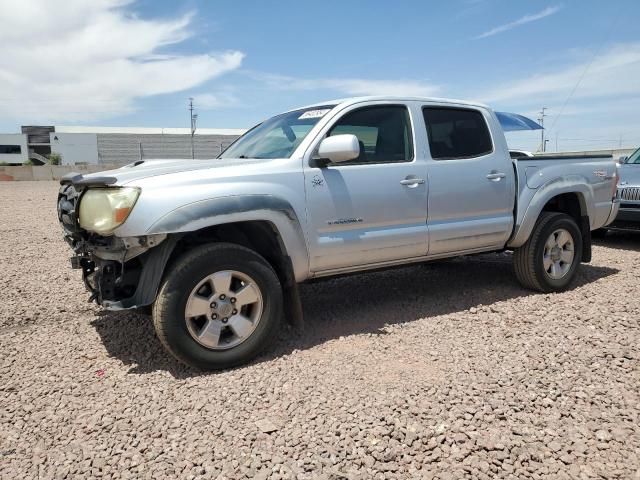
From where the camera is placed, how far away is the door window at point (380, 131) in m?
4.12

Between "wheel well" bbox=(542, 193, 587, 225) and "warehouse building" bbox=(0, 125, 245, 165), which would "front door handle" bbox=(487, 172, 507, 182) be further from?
"warehouse building" bbox=(0, 125, 245, 165)

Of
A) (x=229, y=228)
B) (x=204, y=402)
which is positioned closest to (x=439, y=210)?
(x=229, y=228)

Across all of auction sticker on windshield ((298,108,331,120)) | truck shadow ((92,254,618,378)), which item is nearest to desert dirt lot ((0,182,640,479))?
truck shadow ((92,254,618,378))

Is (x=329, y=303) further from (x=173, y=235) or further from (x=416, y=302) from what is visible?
(x=173, y=235)

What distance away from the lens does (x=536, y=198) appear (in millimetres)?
4973

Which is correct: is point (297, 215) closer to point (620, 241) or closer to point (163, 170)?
point (163, 170)

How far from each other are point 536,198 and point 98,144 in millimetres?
68940

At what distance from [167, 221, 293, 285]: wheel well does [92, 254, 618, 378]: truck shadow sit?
2.04 feet

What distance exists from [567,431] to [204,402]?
198 cm

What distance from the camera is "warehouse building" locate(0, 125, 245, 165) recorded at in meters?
60.5

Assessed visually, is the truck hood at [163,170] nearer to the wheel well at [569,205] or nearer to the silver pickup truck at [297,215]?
the silver pickup truck at [297,215]

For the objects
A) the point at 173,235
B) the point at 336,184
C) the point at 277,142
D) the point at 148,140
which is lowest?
the point at 173,235

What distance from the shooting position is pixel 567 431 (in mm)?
2623

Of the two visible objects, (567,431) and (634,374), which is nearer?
(567,431)
